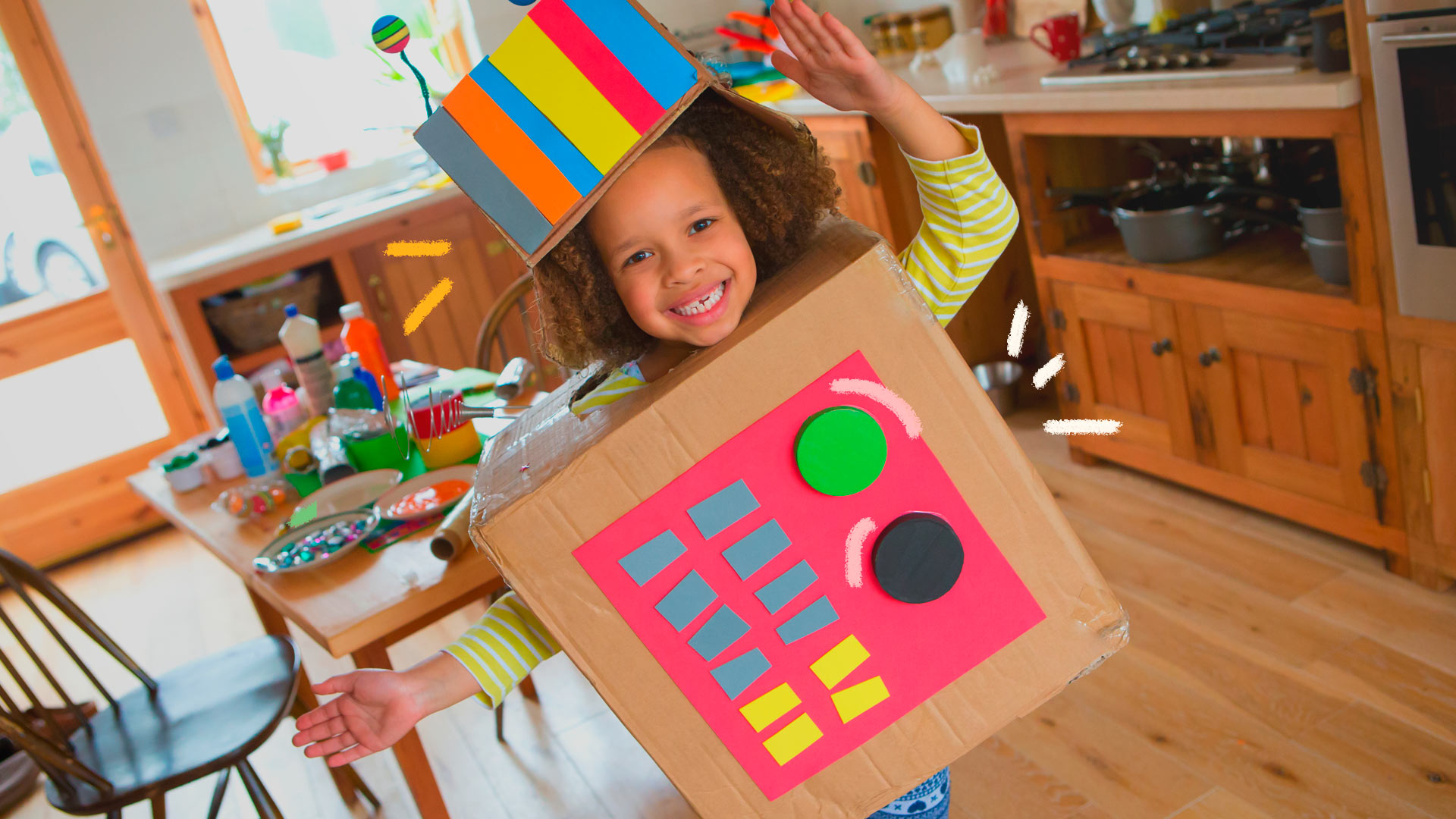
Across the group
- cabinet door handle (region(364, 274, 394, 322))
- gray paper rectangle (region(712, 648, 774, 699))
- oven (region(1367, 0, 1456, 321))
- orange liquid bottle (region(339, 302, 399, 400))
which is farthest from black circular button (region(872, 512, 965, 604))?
cabinet door handle (region(364, 274, 394, 322))

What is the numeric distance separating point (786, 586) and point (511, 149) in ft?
1.17

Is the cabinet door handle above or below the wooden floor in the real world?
above

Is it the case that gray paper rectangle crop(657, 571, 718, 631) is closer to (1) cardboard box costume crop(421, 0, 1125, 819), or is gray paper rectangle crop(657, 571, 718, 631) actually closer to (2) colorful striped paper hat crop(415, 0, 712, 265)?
(1) cardboard box costume crop(421, 0, 1125, 819)

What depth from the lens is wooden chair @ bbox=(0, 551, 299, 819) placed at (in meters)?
1.51

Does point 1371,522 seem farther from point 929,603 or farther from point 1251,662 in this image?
point 929,603

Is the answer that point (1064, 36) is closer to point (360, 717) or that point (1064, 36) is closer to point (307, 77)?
point (360, 717)

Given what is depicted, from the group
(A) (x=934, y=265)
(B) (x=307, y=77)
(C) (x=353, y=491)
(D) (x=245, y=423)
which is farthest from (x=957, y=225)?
(B) (x=307, y=77)

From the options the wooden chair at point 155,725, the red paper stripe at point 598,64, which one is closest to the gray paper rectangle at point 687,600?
the red paper stripe at point 598,64

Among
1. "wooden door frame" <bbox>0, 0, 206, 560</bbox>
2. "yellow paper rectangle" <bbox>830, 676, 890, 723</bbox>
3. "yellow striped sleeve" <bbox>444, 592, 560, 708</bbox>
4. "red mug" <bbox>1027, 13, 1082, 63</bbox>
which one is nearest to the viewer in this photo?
"yellow paper rectangle" <bbox>830, 676, 890, 723</bbox>

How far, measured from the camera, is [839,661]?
802 mm

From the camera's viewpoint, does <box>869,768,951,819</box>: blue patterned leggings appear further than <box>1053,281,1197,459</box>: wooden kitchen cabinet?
No

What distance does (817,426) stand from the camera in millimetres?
752

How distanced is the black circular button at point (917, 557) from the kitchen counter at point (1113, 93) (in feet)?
3.92

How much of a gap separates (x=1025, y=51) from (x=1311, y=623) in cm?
152
